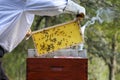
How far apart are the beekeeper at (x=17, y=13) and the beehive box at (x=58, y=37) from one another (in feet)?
0.57

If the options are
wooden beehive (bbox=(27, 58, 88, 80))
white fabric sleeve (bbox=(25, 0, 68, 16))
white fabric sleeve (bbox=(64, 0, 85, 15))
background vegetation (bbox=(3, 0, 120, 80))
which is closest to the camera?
wooden beehive (bbox=(27, 58, 88, 80))

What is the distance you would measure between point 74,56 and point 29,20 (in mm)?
674

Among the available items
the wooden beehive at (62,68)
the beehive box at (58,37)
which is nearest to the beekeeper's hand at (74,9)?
the beehive box at (58,37)

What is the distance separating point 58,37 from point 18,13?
553mm

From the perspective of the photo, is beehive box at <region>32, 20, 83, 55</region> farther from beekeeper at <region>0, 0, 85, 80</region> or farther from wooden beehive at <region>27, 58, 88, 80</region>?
wooden beehive at <region>27, 58, 88, 80</region>

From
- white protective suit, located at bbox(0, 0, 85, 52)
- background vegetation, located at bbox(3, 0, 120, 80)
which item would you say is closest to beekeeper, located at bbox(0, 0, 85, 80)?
white protective suit, located at bbox(0, 0, 85, 52)

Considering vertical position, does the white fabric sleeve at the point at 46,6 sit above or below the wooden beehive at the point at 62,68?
above

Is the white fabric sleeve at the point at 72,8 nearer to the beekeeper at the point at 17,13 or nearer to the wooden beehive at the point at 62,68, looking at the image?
the beekeeper at the point at 17,13

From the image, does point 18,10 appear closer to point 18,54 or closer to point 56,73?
point 56,73

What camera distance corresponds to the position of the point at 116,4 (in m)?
11.0

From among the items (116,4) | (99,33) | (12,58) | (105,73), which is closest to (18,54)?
(12,58)

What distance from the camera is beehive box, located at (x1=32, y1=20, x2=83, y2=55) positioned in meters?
4.47

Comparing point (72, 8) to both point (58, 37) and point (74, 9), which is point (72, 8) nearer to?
point (74, 9)

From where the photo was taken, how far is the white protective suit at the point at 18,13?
424 cm
